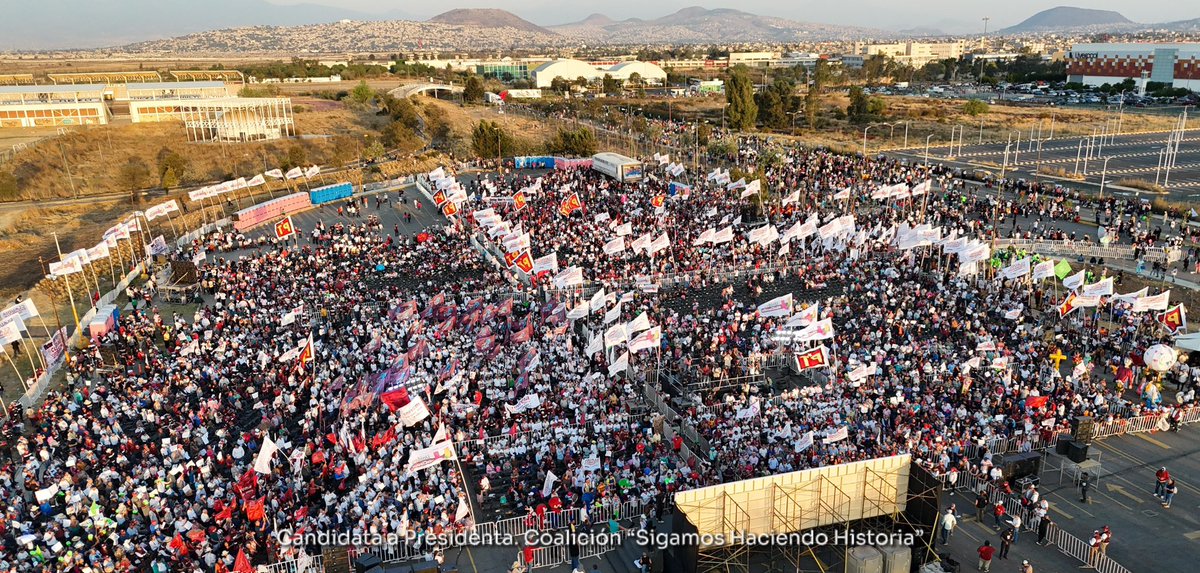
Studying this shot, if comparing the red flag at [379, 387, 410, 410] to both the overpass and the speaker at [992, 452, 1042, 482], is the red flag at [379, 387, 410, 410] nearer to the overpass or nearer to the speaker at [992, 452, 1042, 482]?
the speaker at [992, 452, 1042, 482]

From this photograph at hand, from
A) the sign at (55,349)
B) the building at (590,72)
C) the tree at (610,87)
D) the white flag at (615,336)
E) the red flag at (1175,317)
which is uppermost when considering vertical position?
the building at (590,72)

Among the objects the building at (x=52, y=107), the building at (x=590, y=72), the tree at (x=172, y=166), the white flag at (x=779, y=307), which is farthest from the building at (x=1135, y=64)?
the building at (x=52, y=107)

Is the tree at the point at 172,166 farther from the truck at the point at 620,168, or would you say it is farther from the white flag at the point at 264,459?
the white flag at the point at 264,459

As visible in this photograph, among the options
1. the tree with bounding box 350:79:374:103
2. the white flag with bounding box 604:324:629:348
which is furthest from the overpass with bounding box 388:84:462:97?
the white flag with bounding box 604:324:629:348

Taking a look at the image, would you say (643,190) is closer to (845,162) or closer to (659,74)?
(845,162)

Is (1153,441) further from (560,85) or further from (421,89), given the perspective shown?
(560,85)

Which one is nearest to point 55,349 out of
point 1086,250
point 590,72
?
point 1086,250
